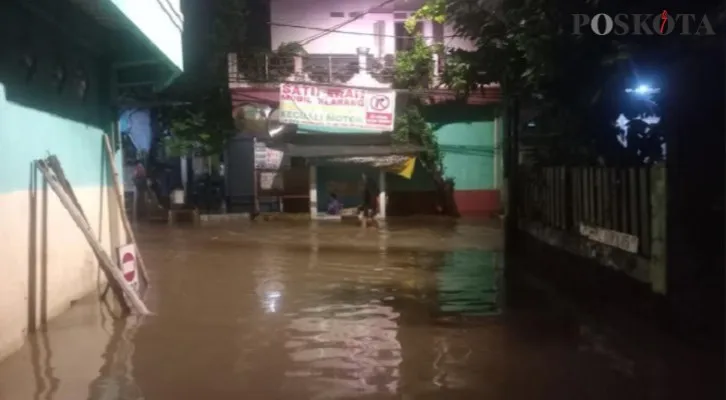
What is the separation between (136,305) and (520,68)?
7.23 m

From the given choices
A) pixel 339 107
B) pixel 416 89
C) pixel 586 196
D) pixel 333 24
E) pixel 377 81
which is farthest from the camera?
pixel 333 24

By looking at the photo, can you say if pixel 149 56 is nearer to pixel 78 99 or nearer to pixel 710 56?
pixel 78 99

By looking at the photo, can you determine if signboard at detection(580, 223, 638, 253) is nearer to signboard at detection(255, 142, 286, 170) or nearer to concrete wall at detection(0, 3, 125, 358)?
concrete wall at detection(0, 3, 125, 358)

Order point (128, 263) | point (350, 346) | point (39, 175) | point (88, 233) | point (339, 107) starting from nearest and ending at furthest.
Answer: point (350, 346)
point (39, 175)
point (88, 233)
point (128, 263)
point (339, 107)

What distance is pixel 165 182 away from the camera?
2583cm

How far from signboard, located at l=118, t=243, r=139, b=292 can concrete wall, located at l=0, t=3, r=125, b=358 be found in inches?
21.7

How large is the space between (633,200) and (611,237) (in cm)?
68

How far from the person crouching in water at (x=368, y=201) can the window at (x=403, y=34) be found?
4597 millimetres

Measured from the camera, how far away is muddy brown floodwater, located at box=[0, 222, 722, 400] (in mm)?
5879

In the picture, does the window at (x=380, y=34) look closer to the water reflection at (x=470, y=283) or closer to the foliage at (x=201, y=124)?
the foliage at (x=201, y=124)

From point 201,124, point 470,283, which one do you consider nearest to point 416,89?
point 201,124

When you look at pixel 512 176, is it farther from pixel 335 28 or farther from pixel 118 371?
pixel 335 28

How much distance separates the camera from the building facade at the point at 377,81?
918 inches

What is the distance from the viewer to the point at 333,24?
24.7 m
